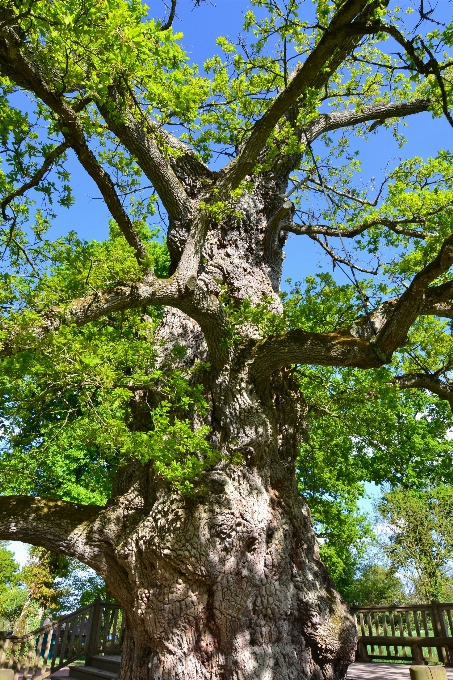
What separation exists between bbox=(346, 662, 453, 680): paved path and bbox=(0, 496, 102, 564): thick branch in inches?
174

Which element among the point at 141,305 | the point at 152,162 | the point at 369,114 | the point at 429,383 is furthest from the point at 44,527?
the point at 369,114

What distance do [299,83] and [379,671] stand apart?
8487mm

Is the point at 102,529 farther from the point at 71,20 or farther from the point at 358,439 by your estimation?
the point at 358,439

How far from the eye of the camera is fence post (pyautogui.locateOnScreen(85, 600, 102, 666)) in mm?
8984

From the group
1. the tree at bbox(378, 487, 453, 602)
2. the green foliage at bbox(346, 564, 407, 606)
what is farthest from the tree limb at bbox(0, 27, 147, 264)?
the green foliage at bbox(346, 564, 407, 606)

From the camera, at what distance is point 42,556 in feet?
48.9

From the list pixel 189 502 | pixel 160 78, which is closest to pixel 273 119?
pixel 160 78

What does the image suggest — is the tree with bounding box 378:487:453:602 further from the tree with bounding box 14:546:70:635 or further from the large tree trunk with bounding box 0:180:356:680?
the large tree trunk with bounding box 0:180:356:680

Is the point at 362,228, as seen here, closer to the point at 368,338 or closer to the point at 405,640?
the point at 368,338

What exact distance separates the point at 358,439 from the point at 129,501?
5.50 metres

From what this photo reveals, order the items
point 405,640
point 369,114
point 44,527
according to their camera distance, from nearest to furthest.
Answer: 1. point 44,527
2. point 405,640
3. point 369,114

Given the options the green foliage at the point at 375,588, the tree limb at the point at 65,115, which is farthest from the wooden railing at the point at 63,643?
the green foliage at the point at 375,588

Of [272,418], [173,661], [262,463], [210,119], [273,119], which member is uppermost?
[210,119]

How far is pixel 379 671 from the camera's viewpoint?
25.6ft
